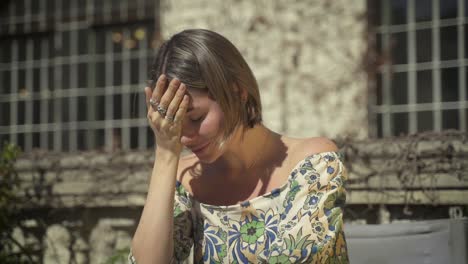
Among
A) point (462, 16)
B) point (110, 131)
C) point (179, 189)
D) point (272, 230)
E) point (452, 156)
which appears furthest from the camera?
point (110, 131)

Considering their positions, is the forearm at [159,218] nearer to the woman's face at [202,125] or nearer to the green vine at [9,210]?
the woman's face at [202,125]

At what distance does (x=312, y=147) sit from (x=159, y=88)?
1.56 ft

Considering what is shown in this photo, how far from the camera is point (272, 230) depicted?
197cm

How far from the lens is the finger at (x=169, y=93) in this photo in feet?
6.12

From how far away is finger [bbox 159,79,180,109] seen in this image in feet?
6.12

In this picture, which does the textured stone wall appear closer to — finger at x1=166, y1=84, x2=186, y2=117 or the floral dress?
the floral dress

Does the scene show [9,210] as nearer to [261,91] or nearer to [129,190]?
[129,190]

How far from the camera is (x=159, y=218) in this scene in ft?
6.40

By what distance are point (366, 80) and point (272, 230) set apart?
3.12 meters

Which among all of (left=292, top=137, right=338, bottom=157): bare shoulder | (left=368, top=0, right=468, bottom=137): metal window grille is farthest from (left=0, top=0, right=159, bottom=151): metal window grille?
(left=292, top=137, right=338, bottom=157): bare shoulder

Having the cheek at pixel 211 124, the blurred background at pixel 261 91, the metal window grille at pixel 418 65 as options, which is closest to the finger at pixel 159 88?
the cheek at pixel 211 124

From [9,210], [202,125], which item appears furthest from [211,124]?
[9,210]

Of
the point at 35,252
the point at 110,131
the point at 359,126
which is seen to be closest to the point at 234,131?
the point at 35,252

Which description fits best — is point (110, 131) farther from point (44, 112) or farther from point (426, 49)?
point (426, 49)
